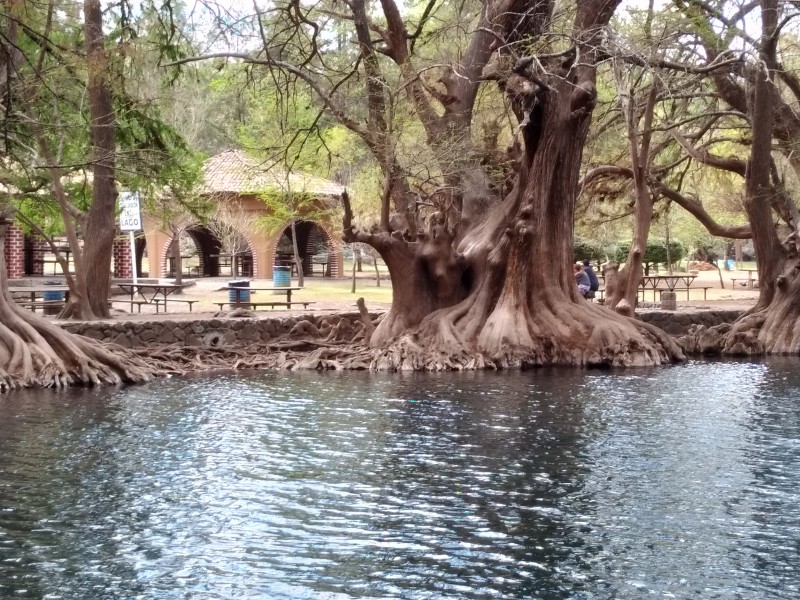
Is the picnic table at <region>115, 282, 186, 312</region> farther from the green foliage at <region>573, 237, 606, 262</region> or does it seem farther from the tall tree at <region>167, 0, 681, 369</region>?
the green foliage at <region>573, 237, 606, 262</region>

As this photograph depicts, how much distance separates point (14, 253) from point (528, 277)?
21.2m

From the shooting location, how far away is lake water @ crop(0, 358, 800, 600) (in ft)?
24.1

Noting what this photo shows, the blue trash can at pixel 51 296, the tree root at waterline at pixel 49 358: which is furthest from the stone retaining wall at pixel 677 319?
the blue trash can at pixel 51 296

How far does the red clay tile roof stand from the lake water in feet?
66.2

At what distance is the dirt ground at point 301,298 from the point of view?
22812mm

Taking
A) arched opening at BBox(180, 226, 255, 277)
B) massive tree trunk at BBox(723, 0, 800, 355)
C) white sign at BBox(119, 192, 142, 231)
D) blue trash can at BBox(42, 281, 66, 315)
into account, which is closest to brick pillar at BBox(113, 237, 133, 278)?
arched opening at BBox(180, 226, 255, 277)

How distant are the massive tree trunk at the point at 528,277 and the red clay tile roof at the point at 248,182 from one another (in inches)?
560

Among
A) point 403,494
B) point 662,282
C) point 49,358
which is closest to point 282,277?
point 662,282

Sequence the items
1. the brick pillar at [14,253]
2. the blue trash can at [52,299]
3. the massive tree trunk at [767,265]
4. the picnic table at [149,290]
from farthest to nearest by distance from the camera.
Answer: the brick pillar at [14,253] → the picnic table at [149,290] → the blue trash can at [52,299] → the massive tree trunk at [767,265]

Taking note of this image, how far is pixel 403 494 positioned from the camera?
9680 millimetres

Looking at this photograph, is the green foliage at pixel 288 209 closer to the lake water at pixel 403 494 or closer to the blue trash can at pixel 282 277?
the blue trash can at pixel 282 277

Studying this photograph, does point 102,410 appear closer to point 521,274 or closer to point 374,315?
point 521,274

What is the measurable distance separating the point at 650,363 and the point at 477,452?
860cm

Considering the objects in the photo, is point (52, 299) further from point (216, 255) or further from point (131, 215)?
point (216, 255)
